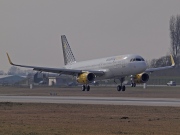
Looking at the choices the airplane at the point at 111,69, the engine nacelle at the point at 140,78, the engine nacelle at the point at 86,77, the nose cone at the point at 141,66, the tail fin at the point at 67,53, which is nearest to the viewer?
the nose cone at the point at 141,66

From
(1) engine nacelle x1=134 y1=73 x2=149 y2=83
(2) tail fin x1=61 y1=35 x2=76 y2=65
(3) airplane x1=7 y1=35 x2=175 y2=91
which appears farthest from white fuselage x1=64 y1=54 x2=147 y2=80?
(2) tail fin x1=61 y1=35 x2=76 y2=65

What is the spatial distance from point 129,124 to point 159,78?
11224cm

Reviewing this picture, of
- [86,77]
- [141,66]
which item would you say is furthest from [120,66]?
[86,77]

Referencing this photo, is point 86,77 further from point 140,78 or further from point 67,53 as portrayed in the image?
point 67,53

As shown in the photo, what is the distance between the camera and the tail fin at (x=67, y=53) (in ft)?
325

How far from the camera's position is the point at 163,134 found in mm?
32438

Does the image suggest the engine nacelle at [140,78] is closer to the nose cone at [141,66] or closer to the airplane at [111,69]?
the airplane at [111,69]

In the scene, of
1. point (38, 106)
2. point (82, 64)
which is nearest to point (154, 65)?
point (82, 64)

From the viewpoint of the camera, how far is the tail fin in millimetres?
99162

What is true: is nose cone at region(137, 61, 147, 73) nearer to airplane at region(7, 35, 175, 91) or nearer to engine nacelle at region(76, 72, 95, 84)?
airplane at region(7, 35, 175, 91)

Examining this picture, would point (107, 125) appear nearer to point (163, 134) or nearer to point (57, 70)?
point (163, 134)

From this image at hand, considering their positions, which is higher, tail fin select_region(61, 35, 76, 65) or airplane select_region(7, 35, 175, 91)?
tail fin select_region(61, 35, 76, 65)

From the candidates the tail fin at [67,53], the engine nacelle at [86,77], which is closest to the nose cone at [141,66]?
the engine nacelle at [86,77]

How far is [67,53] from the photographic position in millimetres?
100688
